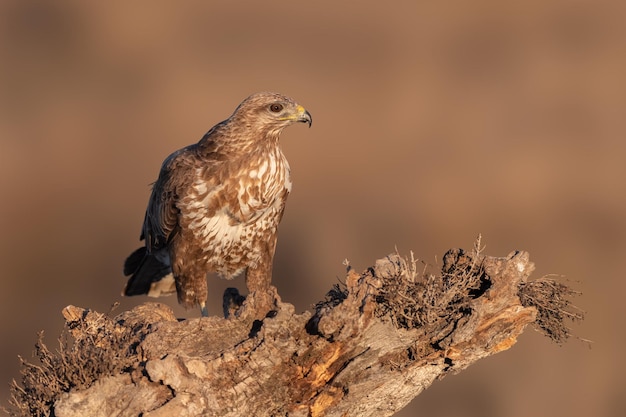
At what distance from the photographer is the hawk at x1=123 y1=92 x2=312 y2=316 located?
26.9 ft

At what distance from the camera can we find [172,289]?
959 cm

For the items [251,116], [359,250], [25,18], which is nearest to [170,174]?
[251,116]

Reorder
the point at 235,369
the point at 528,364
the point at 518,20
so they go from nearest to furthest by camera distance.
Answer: the point at 235,369, the point at 528,364, the point at 518,20

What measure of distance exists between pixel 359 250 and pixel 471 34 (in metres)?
8.17

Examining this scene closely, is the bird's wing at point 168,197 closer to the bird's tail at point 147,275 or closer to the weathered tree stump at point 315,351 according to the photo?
the bird's tail at point 147,275

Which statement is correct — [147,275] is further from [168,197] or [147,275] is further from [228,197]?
[228,197]

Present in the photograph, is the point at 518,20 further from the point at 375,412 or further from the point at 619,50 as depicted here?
the point at 375,412

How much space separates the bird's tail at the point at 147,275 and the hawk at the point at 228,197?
671 millimetres

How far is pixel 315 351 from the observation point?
6.00 metres

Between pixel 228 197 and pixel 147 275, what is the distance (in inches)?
66.1

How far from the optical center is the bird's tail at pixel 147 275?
944 centimetres

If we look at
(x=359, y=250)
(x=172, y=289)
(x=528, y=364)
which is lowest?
(x=528, y=364)

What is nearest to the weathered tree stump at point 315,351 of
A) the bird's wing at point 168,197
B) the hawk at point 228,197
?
the hawk at point 228,197

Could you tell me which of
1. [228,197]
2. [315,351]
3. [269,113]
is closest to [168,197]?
[228,197]
